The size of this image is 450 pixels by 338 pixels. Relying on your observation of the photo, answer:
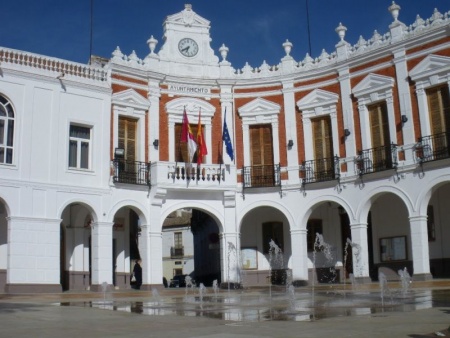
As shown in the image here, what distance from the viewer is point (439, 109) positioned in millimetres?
21938

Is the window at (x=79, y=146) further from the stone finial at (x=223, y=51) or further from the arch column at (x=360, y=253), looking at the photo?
the arch column at (x=360, y=253)

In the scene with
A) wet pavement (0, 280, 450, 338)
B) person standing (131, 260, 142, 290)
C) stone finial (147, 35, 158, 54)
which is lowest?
wet pavement (0, 280, 450, 338)

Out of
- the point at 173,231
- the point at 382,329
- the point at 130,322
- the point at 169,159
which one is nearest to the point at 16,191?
the point at 169,159

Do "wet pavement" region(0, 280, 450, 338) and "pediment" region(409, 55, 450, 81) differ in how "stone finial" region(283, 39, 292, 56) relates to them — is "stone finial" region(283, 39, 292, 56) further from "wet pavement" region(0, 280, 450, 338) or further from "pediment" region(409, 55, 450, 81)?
"wet pavement" region(0, 280, 450, 338)

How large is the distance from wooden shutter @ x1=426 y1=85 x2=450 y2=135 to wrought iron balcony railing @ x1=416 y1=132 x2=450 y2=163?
0.36 metres

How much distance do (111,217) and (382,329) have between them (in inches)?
659

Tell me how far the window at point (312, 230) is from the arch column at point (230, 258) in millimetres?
3303

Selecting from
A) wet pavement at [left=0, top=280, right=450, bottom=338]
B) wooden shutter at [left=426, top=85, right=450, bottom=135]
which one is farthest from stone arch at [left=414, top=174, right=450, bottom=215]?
wet pavement at [left=0, top=280, right=450, bottom=338]

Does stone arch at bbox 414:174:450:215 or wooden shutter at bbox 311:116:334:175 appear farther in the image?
wooden shutter at bbox 311:116:334:175

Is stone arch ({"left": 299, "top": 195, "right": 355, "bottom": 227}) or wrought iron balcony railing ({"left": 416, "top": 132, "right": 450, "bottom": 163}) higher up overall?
wrought iron balcony railing ({"left": 416, "top": 132, "right": 450, "bottom": 163})

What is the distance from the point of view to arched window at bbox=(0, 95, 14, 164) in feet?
68.5

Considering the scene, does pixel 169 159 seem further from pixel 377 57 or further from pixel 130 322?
pixel 130 322

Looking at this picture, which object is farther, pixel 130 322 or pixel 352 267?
pixel 352 267

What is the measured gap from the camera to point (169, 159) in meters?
25.1
